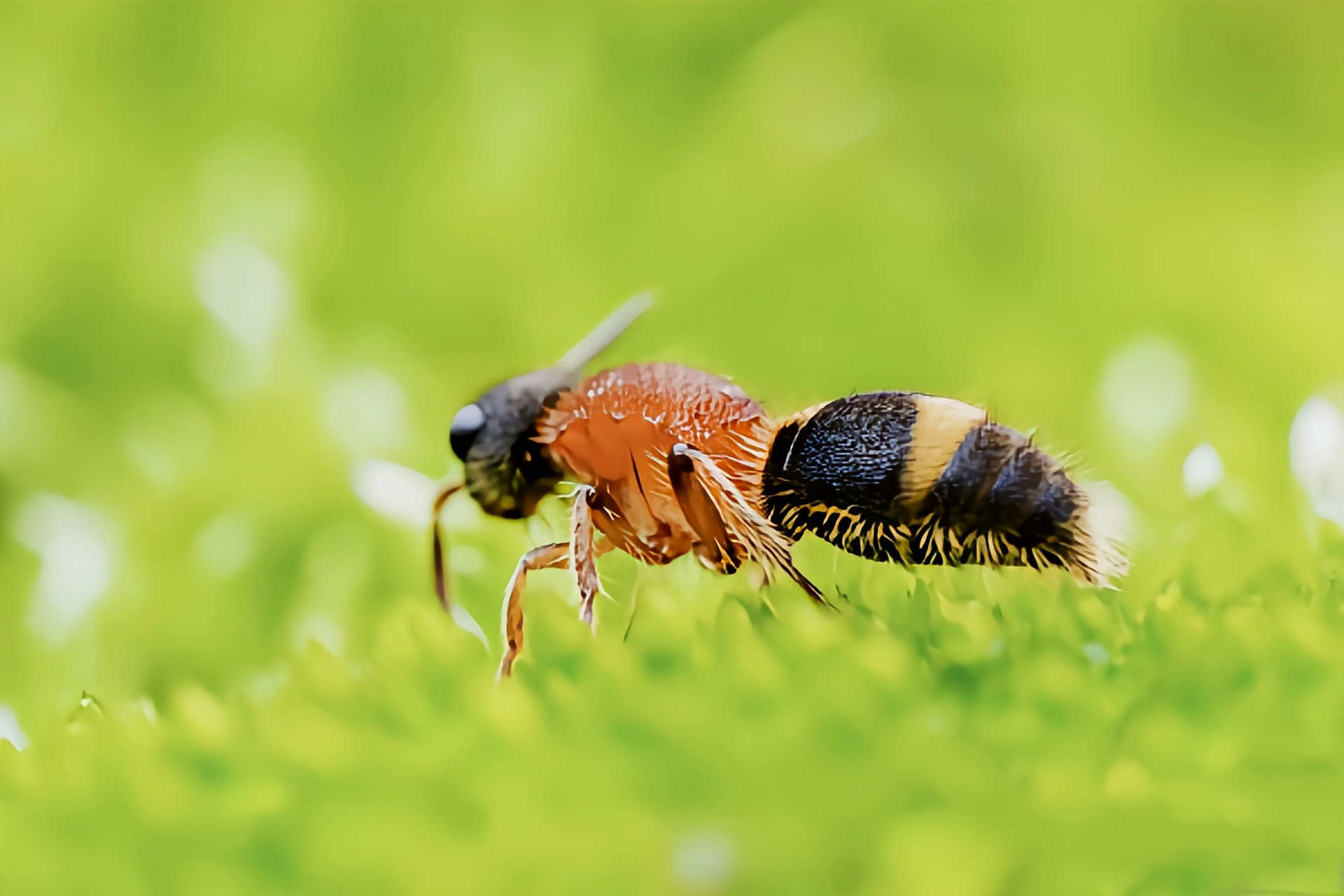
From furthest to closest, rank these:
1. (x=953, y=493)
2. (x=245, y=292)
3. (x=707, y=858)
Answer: (x=245, y=292) < (x=953, y=493) < (x=707, y=858)

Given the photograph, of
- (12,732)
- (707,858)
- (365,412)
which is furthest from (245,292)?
(707,858)

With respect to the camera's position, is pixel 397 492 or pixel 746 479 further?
pixel 397 492

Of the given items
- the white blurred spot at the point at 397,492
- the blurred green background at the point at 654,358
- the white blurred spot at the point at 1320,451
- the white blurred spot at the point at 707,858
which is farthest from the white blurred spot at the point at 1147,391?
the white blurred spot at the point at 707,858

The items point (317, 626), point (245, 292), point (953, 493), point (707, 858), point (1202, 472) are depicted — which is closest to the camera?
point (707, 858)

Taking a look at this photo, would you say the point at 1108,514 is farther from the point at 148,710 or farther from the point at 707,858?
the point at 148,710

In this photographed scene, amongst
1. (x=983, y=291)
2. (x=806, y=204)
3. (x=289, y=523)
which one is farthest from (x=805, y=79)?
(x=289, y=523)

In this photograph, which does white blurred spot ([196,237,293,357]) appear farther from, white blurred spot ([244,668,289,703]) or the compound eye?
white blurred spot ([244,668,289,703])

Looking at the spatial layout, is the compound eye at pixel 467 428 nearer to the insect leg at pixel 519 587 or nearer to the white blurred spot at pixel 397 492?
the insect leg at pixel 519 587
